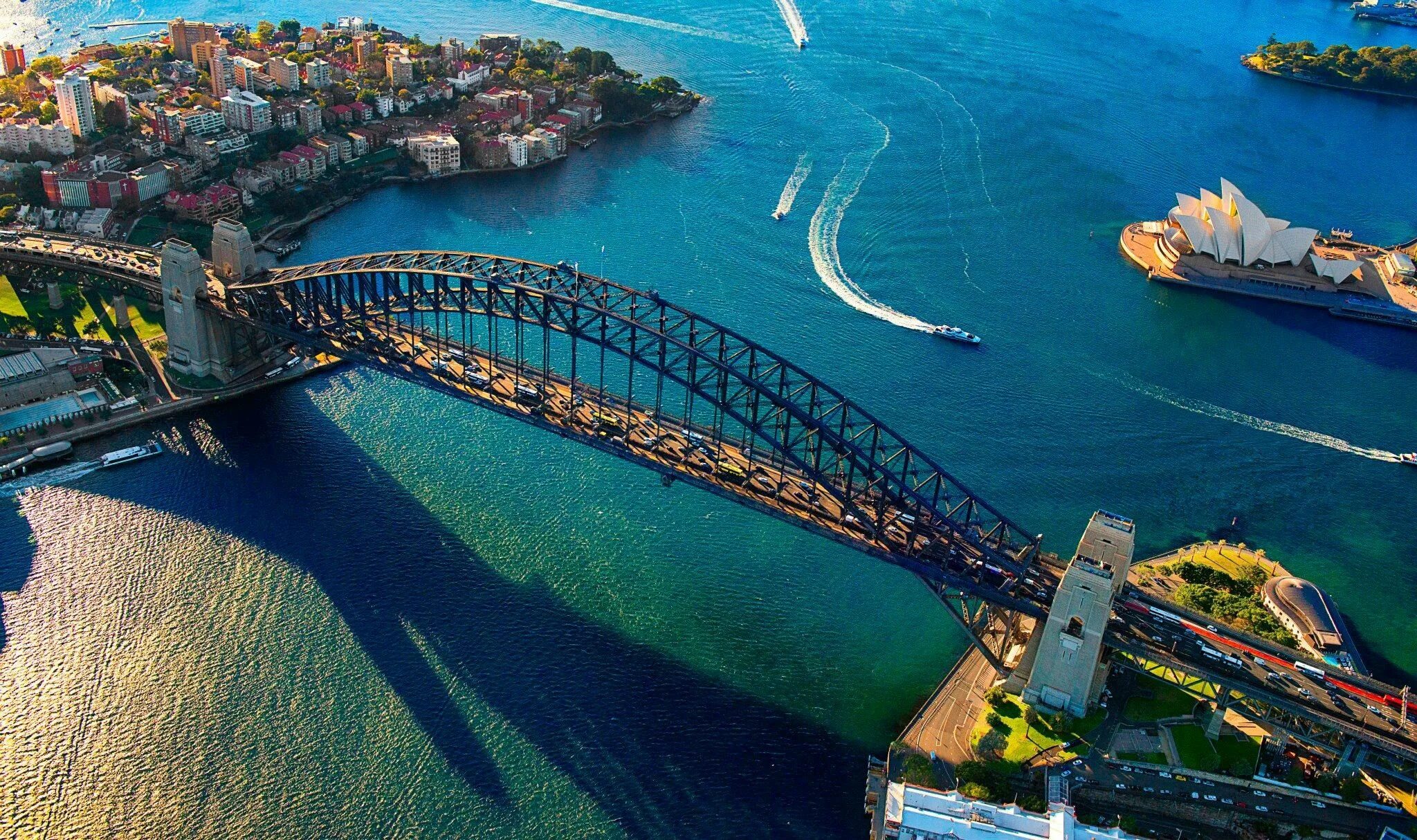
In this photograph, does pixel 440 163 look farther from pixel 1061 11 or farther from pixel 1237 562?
pixel 1061 11

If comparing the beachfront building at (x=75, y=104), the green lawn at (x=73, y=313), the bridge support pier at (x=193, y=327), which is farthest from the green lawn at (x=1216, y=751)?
the beachfront building at (x=75, y=104)

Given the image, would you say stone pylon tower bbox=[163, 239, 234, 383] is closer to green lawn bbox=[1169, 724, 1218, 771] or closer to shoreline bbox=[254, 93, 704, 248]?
shoreline bbox=[254, 93, 704, 248]

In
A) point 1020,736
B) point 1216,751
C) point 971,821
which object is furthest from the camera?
point 1020,736

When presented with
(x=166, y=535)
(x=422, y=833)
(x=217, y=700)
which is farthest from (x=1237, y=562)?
(x=166, y=535)

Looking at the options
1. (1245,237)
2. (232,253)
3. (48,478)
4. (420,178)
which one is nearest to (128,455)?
(48,478)

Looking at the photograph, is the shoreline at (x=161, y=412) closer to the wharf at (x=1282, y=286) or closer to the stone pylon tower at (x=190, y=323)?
the stone pylon tower at (x=190, y=323)

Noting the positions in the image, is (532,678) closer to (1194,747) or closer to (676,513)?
(676,513)
